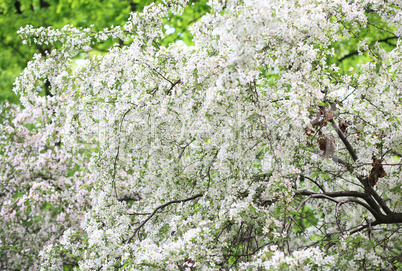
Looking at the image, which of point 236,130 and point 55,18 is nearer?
point 236,130

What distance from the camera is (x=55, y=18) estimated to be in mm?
9828

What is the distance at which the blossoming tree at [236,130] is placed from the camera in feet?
10.1

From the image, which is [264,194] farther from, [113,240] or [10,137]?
[10,137]

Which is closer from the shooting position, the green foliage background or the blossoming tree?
the blossoming tree

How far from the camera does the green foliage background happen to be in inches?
358

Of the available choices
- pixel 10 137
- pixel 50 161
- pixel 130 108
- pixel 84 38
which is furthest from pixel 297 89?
pixel 10 137

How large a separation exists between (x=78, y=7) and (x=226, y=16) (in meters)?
7.72

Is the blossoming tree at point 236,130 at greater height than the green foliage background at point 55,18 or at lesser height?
lesser

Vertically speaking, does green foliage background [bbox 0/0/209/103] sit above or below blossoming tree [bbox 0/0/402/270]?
above

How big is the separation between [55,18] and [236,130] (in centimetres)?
804

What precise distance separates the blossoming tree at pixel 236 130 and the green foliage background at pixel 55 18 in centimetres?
441

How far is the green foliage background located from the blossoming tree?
4.41m

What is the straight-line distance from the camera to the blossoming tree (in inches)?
121

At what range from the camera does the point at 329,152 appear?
3891 millimetres
